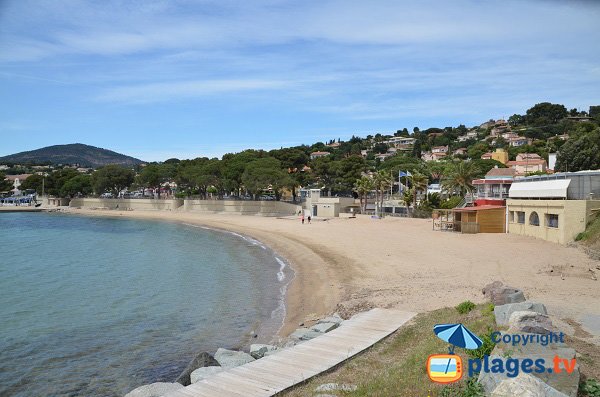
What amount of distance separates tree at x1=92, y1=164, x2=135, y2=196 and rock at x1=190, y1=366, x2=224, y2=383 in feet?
327

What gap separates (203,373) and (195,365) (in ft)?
2.84

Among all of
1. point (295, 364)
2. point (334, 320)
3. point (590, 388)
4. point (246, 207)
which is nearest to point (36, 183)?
point (246, 207)

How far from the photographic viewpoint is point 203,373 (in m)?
10.9

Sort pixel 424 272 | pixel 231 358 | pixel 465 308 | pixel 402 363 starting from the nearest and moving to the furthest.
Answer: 1. pixel 402 363
2. pixel 231 358
3. pixel 465 308
4. pixel 424 272

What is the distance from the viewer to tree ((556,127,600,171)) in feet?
189

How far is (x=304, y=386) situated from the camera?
9227mm

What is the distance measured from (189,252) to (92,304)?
57.0 ft

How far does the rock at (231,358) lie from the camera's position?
12.0 meters

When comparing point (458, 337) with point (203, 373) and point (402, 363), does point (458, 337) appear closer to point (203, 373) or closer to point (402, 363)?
point (402, 363)

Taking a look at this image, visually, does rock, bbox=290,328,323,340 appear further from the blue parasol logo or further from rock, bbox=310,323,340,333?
the blue parasol logo

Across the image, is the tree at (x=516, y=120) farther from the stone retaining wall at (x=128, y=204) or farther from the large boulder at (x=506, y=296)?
the large boulder at (x=506, y=296)

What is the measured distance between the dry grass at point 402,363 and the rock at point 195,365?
334 centimetres

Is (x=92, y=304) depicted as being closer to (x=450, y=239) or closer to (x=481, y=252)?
(x=481, y=252)

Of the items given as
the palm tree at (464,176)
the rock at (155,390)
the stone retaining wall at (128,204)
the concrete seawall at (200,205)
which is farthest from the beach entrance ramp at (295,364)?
the stone retaining wall at (128,204)
